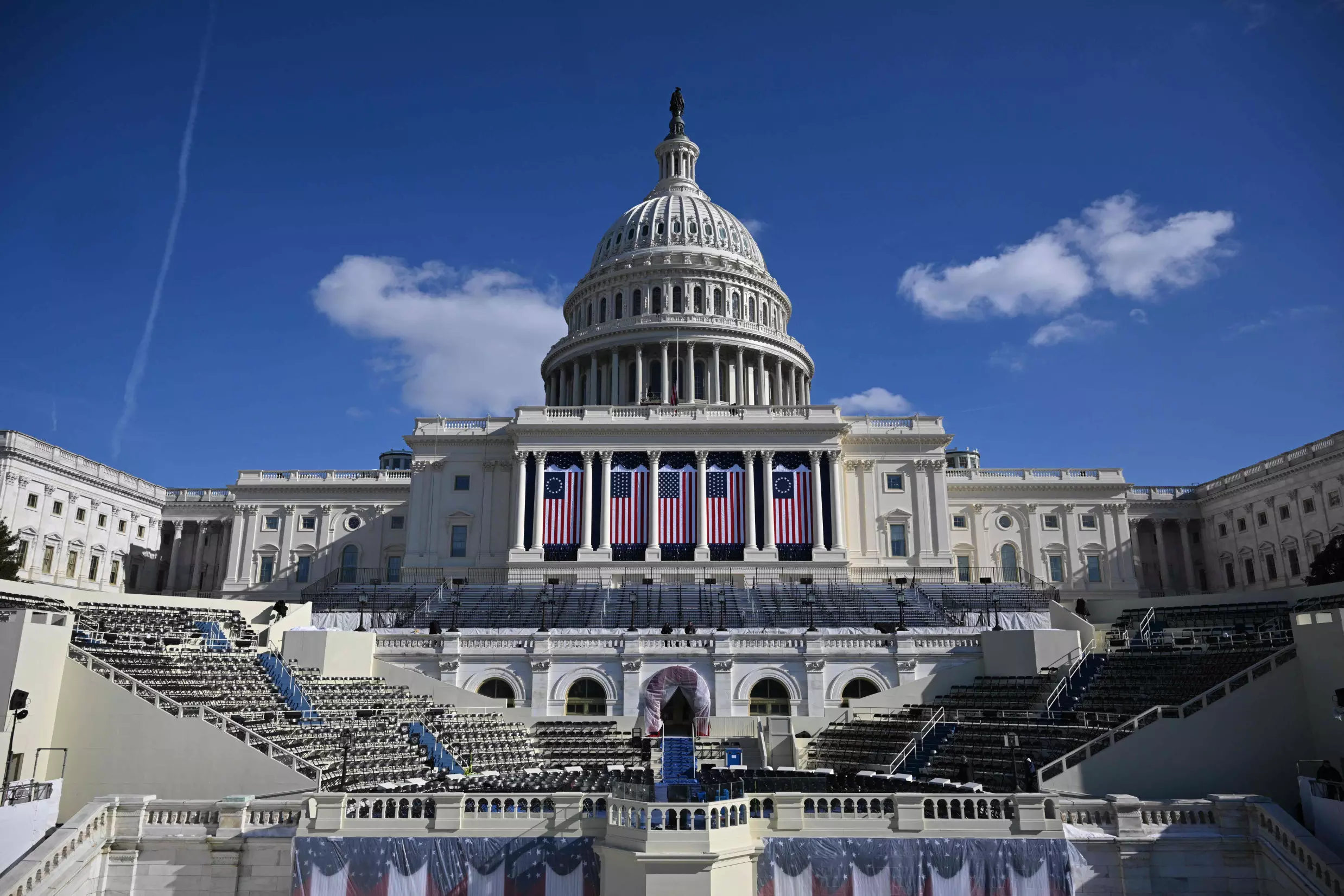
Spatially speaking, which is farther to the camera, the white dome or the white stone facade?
the white dome

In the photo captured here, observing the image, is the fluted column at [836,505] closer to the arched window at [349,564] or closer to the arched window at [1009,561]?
Result: the arched window at [1009,561]

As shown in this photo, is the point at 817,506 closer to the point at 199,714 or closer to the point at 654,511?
the point at 654,511

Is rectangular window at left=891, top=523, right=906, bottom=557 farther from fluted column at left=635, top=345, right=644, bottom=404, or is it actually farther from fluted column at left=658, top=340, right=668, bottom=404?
fluted column at left=635, top=345, right=644, bottom=404

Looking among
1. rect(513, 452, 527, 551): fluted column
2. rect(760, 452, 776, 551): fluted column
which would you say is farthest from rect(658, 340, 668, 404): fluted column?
rect(513, 452, 527, 551): fluted column

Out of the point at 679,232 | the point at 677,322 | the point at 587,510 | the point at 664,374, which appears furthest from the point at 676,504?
the point at 679,232

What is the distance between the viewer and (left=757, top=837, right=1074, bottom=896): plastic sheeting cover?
22.1 m

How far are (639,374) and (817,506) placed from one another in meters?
25.9

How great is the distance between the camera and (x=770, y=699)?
46594mm

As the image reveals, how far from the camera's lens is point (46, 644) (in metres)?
31.0

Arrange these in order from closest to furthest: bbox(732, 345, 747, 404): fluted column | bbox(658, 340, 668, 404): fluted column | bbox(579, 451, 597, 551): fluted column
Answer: bbox(579, 451, 597, 551): fluted column → bbox(658, 340, 668, 404): fluted column → bbox(732, 345, 747, 404): fluted column

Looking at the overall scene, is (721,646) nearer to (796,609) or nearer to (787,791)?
(796,609)

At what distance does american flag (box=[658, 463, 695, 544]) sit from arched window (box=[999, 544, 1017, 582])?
98.5ft

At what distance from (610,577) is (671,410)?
14.5 m

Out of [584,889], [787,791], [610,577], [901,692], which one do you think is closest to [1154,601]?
[901,692]
